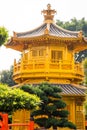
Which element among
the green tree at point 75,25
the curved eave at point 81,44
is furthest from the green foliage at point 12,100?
the green tree at point 75,25

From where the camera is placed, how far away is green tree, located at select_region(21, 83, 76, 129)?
20163mm

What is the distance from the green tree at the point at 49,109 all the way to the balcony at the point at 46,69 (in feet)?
13.7

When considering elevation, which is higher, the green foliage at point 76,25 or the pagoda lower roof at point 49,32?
the green foliage at point 76,25

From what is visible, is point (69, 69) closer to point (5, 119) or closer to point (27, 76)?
point (27, 76)

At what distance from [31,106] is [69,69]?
1075 cm

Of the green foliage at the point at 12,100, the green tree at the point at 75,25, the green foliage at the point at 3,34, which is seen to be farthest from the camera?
the green tree at the point at 75,25

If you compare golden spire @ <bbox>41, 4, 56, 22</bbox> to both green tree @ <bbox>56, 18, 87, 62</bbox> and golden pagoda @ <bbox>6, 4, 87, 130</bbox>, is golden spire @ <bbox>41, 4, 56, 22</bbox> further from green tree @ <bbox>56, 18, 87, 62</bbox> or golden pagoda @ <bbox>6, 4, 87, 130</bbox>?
green tree @ <bbox>56, 18, 87, 62</bbox>

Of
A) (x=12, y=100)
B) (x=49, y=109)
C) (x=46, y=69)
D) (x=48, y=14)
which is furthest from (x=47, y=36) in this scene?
(x=12, y=100)

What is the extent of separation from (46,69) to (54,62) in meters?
0.82

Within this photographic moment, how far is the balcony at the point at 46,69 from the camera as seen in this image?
25.0 meters

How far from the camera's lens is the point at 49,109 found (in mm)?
20234

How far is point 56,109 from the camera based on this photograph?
20.6 m

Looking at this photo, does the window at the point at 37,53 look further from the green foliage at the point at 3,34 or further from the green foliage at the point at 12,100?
the green foliage at the point at 3,34

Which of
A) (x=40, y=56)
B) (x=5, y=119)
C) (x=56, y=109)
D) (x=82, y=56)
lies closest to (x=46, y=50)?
(x=40, y=56)
